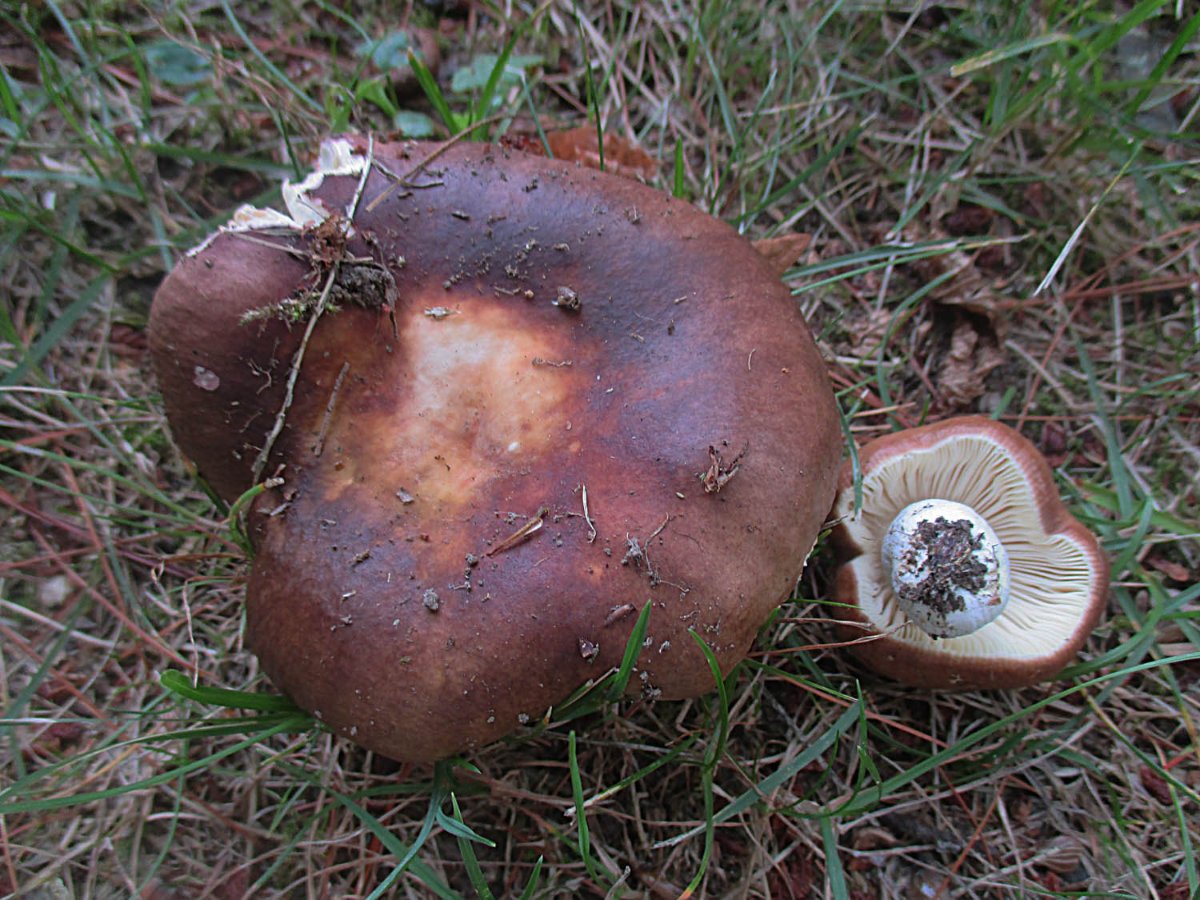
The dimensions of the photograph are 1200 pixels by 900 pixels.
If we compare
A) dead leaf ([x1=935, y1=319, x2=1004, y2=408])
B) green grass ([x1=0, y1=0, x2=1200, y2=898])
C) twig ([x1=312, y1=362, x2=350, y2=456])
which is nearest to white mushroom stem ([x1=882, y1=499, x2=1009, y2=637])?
green grass ([x1=0, y1=0, x2=1200, y2=898])

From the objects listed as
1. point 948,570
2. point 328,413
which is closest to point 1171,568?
point 948,570

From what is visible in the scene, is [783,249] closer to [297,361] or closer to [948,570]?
[948,570]

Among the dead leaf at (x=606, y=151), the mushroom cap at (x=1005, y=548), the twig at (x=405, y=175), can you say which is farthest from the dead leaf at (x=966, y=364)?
the twig at (x=405, y=175)

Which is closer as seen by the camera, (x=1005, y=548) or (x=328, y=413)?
(x=328, y=413)

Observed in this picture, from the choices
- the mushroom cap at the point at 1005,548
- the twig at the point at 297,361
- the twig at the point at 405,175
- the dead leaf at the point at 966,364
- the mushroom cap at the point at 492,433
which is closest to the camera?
the mushroom cap at the point at 492,433

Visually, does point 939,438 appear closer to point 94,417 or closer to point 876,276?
point 876,276

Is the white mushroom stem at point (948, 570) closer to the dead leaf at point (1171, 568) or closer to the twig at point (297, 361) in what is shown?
the dead leaf at point (1171, 568)
